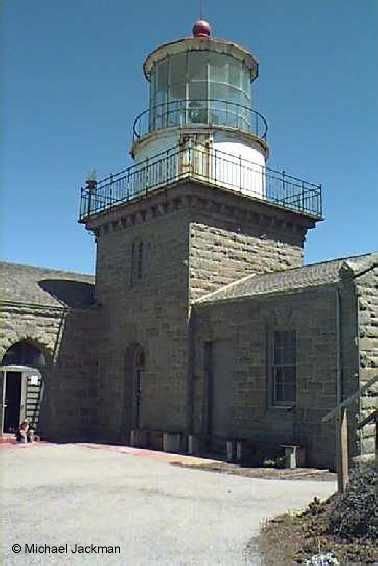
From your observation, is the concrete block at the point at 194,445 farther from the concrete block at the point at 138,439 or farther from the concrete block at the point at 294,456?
the concrete block at the point at 294,456

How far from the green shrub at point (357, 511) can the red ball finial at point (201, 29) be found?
15.2 metres

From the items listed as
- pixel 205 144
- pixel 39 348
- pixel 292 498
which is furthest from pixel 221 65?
pixel 292 498

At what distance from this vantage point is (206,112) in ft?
Answer: 62.1

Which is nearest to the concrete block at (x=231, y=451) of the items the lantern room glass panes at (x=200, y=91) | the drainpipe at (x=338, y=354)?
the drainpipe at (x=338, y=354)

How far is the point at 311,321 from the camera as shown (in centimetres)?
1395

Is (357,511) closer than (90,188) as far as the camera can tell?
Yes

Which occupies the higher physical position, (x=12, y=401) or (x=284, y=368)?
(x=284, y=368)

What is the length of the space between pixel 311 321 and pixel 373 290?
1.47 m

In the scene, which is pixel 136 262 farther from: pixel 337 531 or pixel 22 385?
pixel 337 531

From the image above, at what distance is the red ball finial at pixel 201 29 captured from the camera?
19.3 metres

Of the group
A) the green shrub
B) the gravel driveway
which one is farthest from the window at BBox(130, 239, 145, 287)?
the green shrub

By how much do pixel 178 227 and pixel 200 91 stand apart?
170 inches

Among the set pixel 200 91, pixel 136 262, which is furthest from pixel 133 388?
pixel 200 91

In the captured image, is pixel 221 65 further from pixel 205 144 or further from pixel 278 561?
pixel 278 561
